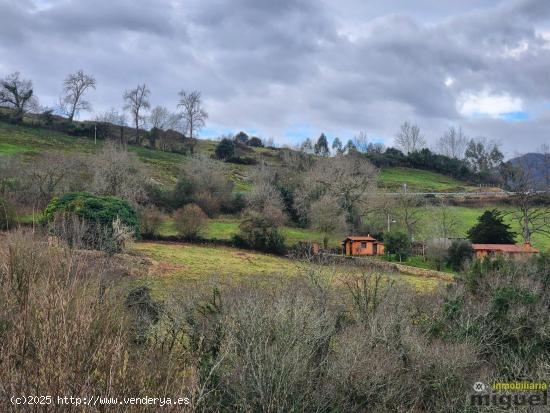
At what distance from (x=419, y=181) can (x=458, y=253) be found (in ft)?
126

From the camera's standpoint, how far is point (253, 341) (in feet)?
28.0

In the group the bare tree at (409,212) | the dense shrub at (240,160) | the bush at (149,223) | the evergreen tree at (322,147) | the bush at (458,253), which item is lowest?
the bush at (458,253)

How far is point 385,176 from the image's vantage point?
71.6m

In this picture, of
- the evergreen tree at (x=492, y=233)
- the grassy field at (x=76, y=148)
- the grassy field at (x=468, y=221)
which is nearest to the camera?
the evergreen tree at (x=492, y=233)

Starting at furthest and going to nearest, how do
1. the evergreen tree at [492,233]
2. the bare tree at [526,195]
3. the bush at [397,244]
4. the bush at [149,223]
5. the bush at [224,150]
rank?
the bush at [224,150] → the evergreen tree at [492,233] → the bare tree at [526,195] → the bush at [397,244] → the bush at [149,223]

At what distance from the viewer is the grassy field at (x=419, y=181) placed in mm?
65250

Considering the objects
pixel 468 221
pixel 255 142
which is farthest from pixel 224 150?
pixel 468 221

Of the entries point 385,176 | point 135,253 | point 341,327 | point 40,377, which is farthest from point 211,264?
point 385,176

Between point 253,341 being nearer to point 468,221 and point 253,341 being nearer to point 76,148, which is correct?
point 468,221

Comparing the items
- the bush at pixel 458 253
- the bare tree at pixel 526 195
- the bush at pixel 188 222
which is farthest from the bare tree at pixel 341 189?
the bush at pixel 188 222

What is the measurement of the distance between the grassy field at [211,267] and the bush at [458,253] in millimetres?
5624

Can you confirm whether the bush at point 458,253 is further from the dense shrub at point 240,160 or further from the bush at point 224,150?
the bush at point 224,150

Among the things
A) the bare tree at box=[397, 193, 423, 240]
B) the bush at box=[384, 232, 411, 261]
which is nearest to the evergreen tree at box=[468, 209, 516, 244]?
the bare tree at box=[397, 193, 423, 240]

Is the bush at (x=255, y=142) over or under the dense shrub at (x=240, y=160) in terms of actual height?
over
